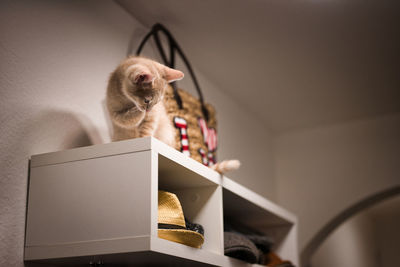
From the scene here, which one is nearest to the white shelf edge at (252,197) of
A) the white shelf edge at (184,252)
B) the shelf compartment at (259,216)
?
the shelf compartment at (259,216)

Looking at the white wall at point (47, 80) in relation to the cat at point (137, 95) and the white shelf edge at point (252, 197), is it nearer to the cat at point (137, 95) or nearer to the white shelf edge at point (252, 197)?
the cat at point (137, 95)

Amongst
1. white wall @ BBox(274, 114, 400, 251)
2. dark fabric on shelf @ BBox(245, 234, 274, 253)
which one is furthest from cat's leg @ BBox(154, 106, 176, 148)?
white wall @ BBox(274, 114, 400, 251)

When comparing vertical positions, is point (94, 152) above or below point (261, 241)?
above

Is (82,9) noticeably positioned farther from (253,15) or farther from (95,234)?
(95,234)

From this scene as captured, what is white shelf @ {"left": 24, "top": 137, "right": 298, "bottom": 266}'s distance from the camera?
3.37 feet

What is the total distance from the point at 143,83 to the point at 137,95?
0.13 ft

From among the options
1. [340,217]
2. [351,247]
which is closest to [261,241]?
[340,217]

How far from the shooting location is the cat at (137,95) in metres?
1.15

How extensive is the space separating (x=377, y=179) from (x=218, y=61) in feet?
3.92

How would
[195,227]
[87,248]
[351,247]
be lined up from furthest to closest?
1. [351,247]
2. [195,227]
3. [87,248]

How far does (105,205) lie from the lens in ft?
3.53

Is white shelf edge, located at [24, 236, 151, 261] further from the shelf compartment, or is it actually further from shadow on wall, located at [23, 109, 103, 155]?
the shelf compartment

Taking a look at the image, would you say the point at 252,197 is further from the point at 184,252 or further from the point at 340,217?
the point at 340,217

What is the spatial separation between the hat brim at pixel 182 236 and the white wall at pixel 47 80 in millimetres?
353
